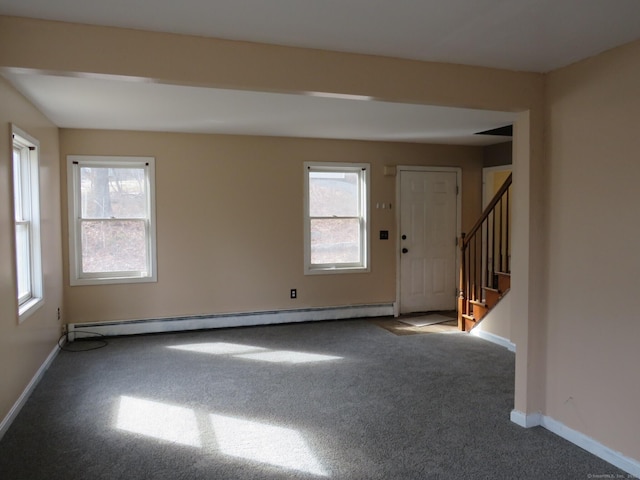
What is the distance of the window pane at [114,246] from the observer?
522cm

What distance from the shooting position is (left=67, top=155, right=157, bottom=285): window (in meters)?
5.14

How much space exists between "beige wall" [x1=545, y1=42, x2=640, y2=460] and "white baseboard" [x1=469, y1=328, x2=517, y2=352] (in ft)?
5.84

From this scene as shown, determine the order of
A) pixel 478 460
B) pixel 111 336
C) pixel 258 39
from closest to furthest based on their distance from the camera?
pixel 258 39, pixel 478 460, pixel 111 336

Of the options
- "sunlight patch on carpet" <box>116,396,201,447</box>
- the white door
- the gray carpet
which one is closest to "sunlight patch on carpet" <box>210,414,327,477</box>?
the gray carpet

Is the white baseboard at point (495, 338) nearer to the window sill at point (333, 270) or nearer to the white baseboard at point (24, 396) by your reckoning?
the window sill at point (333, 270)

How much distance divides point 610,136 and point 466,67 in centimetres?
90

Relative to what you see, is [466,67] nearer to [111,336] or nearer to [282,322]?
[282,322]

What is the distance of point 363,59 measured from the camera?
2670 mm

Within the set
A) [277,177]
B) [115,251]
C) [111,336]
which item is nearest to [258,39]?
[277,177]

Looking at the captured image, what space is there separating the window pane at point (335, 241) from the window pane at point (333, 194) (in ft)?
0.35

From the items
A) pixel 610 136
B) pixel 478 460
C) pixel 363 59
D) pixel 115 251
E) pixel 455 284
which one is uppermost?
pixel 363 59

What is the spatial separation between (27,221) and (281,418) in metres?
2.62

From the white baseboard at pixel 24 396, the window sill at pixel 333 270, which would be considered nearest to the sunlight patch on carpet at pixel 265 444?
the white baseboard at pixel 24 396

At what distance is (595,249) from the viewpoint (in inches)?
106
